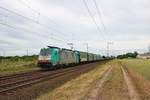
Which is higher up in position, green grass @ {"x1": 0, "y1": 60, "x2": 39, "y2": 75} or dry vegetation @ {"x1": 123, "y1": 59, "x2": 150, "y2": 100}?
green grass @ {"x1": 0, "y1": 60, "x2": 39, "y2": 75}

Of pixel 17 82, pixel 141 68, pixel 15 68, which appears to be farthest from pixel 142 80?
pixel 15 68

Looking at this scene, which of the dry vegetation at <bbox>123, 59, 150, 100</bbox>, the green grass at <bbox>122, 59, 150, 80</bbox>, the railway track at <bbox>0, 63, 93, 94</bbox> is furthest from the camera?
the green grass at <bbox>122, 59, 150, 80</bbox>

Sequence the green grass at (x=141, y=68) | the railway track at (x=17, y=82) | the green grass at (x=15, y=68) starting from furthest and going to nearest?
the green grass at (x=15, y=68) < the green grass at (x=141, y=68) < the railway track at (x=17, y=82)

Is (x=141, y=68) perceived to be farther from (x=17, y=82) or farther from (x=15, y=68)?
(x=17, y=82)

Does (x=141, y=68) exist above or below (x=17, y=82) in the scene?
above

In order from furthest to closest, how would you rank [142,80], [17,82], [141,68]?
[141,68] → [142,80] → [17,82]

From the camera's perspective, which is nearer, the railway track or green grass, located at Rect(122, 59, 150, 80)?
the railway track

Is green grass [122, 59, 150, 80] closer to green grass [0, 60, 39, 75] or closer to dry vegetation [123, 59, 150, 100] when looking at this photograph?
dry vegetation [123, 59, 150, 100]

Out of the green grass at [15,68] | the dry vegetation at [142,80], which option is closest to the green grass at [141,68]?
the dry vegetation at [142,80]

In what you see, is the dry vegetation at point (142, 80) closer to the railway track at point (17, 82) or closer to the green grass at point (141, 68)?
the green grass at point (141, 68)

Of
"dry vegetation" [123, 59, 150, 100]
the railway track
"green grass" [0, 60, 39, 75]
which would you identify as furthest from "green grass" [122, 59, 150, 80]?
"green grass" [0, 60, 39, 75]

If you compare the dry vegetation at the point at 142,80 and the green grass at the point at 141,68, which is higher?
the green grass at the point at 141,68

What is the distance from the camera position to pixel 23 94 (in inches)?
561

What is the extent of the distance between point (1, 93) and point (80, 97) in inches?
174
